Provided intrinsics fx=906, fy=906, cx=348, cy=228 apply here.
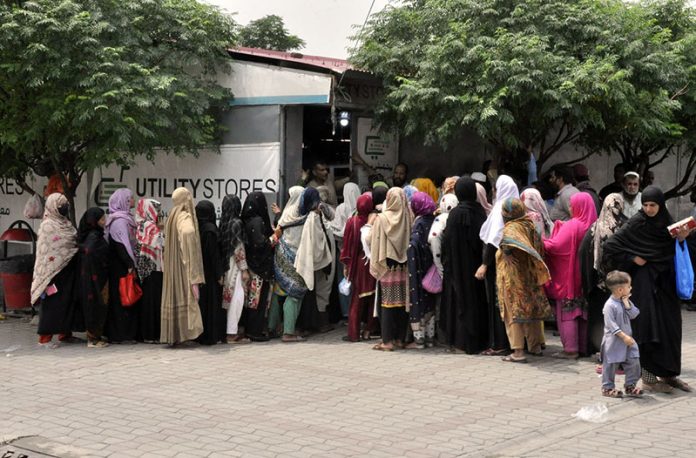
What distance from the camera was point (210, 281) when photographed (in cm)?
971

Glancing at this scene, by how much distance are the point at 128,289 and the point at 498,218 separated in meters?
3.96

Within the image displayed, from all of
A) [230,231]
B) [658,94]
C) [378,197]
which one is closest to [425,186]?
[378,197]

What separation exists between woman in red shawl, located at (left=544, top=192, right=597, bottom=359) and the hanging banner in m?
4.19

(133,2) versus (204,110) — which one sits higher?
(133,2)

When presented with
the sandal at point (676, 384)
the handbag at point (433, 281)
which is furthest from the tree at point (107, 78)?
the sandal at point (676, 384)

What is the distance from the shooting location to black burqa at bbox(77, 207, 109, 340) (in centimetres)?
960

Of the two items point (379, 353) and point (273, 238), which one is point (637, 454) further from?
point (273, 238)

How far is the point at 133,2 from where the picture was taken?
1124 cm

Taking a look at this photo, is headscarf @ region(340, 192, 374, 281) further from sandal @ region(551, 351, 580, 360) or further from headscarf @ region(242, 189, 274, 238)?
sandal @ region(551, 351, 580, 360)

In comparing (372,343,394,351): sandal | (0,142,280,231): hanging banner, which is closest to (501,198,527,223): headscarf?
(372,343,394,351): sandal

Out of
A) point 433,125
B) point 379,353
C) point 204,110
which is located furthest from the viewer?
point 204,110

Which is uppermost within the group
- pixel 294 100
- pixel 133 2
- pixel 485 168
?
pixel 133 2

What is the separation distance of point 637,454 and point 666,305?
6.43 ft

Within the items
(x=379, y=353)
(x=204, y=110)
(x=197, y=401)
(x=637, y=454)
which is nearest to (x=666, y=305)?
(x=637, y=454)
